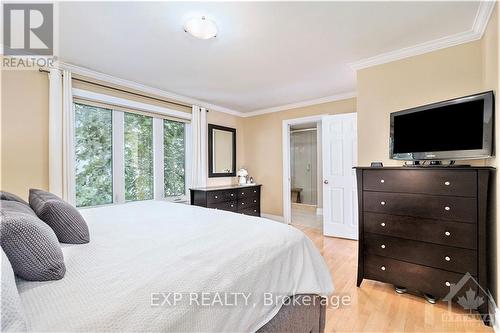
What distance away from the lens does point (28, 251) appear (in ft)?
2.71

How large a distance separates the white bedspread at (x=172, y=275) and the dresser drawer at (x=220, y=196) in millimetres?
2077

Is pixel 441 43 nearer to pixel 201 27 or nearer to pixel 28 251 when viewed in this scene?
pixel 201 27

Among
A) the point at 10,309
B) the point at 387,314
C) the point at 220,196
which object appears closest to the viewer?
the point at 10,309

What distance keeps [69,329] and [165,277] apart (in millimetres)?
303

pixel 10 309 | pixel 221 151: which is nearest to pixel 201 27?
pixel 10 309

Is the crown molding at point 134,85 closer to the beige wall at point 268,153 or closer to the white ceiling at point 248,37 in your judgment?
the white ceiling at point 248,37

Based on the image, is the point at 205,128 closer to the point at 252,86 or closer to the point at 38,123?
the point at 252,86

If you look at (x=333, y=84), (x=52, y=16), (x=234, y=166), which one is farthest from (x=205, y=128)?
(x=52, y=16)

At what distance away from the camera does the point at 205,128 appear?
4.30 m

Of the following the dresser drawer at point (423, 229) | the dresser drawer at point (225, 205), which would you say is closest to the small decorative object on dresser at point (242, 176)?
the dresser drawer at point (225, 205)

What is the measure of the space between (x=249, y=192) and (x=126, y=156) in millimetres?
2300

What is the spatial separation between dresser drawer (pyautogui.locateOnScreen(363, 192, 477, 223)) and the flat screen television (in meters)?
0.38

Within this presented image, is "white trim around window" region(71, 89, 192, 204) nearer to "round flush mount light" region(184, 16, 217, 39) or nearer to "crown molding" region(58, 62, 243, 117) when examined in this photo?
"crown molding" region(58, 62, 243, 117)

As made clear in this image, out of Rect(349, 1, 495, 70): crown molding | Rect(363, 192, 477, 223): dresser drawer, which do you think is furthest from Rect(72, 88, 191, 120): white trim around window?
Rect(363, 192, 477, 223): dresser drawer
